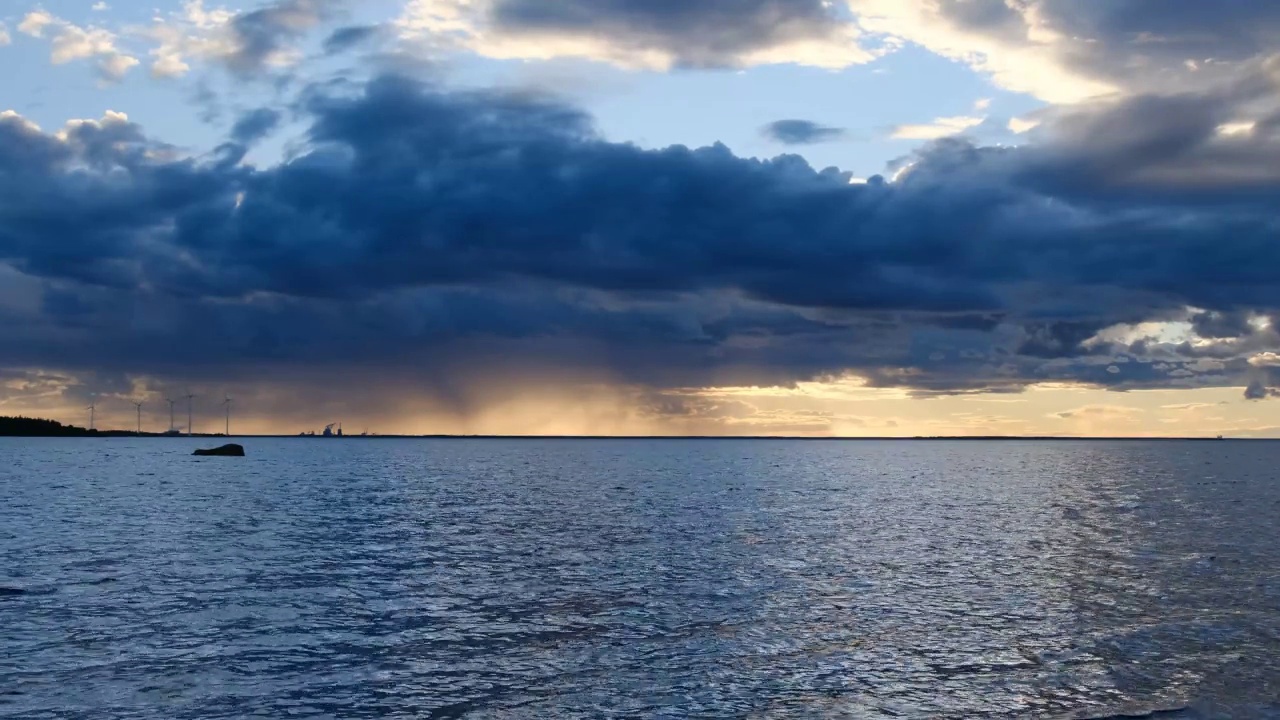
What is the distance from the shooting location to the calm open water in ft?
91.9

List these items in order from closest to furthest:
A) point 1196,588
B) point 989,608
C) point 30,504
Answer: point 989,608
point 1196,588
point 30,504

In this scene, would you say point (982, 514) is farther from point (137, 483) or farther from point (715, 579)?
point (137, 483)

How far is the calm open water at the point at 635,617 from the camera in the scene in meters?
28.0

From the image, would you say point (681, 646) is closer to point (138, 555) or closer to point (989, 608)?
point (989, 608)

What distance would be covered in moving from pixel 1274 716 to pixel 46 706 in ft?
105

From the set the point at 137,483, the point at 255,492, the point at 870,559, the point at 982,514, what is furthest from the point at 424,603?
the point at 137,483

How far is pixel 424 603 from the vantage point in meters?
42.3

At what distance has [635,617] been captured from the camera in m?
39.1

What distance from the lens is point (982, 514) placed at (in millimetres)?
92938

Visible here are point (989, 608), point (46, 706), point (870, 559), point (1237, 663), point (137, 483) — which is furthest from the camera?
point (137, 483)

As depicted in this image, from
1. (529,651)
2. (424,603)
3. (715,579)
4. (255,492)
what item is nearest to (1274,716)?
(529,651)

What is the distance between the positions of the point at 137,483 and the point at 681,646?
434 feet

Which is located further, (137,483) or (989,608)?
(137,483)

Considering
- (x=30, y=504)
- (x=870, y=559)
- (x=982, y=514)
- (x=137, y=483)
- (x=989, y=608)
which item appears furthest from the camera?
(x=137, y=483)
